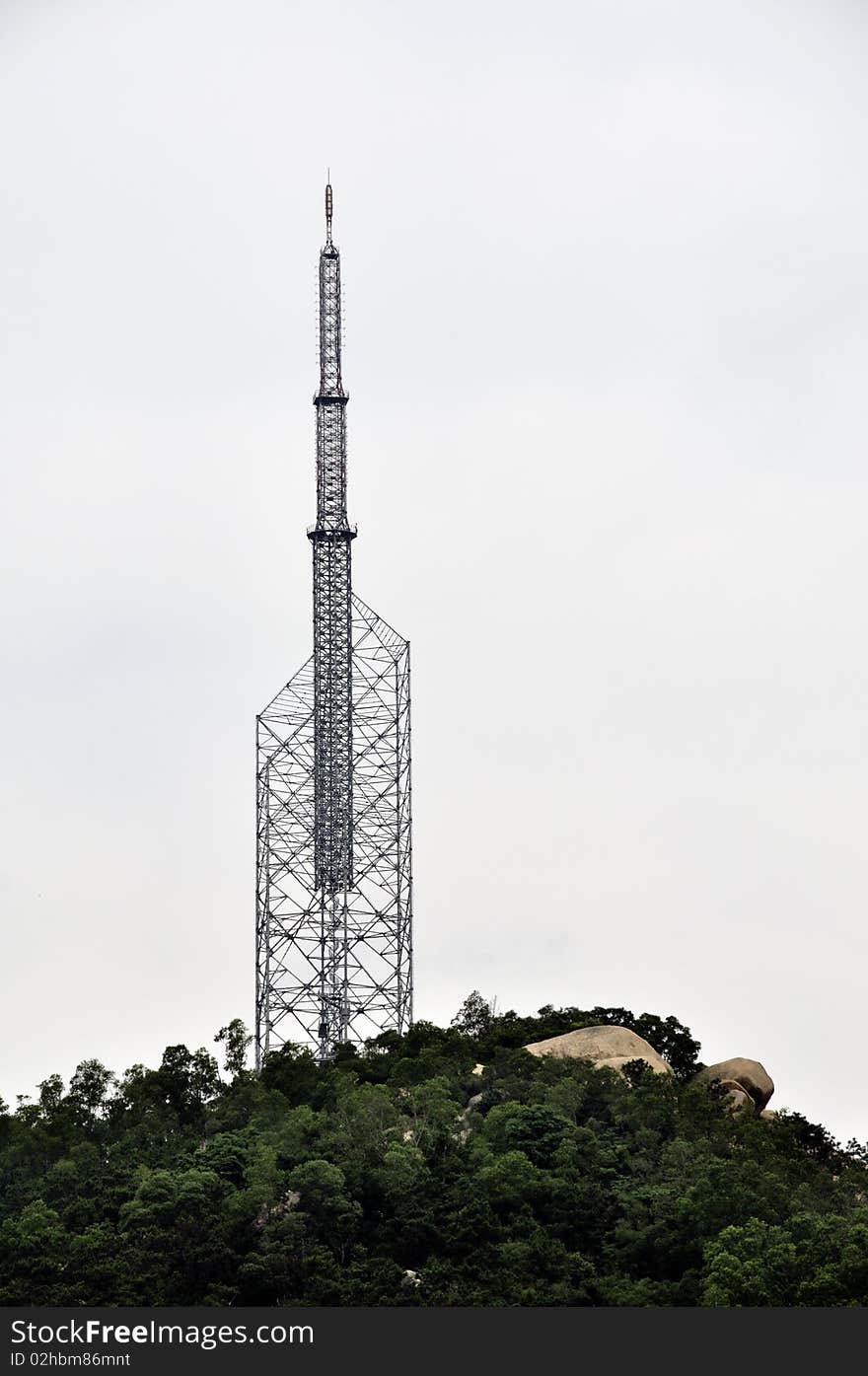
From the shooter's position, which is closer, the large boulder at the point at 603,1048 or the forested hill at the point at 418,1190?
the forested hill at the point at 418,1190

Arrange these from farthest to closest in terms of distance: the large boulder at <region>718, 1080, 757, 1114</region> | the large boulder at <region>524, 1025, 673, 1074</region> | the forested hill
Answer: the large boulder at <region>524, 1025, 673, 1074</region> → the large boulder at <region>718, 1080, 757, 1114</region> → the forested hill

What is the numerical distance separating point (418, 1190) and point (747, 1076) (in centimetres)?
1408

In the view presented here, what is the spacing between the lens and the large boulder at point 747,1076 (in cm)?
6181

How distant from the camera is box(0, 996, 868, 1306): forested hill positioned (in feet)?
155

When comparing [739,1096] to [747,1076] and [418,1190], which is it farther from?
[418,1190]

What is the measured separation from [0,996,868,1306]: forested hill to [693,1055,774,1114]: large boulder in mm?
2431

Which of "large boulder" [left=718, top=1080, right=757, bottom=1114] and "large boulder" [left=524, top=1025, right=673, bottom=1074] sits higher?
"large boulder" [left=524, top=1025, right=673, bottom=1074]

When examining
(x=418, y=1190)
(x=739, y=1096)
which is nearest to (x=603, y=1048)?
(x=739, y=1096)

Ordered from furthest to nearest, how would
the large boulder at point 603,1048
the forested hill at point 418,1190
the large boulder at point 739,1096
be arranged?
the large boulder at point 603,1048
the large boulder at point 739,1096
the forested hill at point 418,1190

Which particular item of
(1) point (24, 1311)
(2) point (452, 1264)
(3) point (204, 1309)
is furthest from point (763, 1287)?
(1) point (24, 1311)

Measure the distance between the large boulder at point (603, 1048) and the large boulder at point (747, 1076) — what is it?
1.27 metres

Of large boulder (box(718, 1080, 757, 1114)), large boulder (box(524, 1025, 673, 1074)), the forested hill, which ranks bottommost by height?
the forested hill

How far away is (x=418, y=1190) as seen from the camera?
166ft

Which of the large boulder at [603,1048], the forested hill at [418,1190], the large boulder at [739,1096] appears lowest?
the forested hill at [418,1190]
